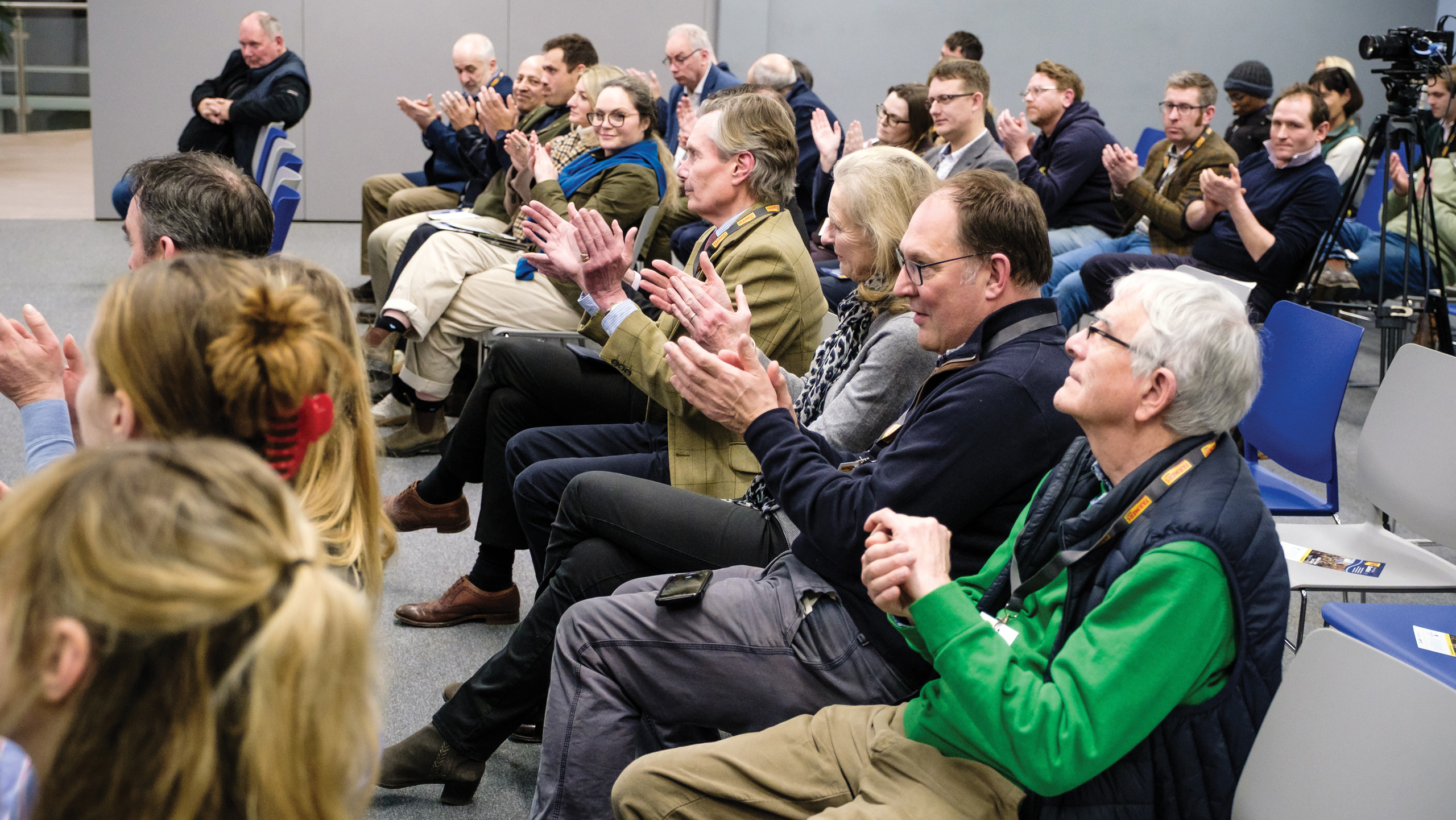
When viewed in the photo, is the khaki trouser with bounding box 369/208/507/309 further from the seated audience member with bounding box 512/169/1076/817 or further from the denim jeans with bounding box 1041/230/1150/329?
the seated audience member with bounding box 512/169/1076/817

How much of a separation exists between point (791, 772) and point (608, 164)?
2805mm

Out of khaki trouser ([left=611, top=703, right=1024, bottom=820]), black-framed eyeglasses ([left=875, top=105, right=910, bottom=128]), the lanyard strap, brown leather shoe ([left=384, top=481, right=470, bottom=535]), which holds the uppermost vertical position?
black-framed eyeglasses ([left=875, top=105, right=910, bottom=128])

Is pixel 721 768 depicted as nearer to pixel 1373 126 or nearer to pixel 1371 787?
pixel 1371 787

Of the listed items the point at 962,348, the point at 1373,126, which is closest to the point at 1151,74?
the point at 1373,126

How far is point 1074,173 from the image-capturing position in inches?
196

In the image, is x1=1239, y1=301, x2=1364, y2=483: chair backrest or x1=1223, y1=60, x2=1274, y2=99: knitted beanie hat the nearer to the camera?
x1=1239, y1=301, x2=1364, y2=483: chair backrest

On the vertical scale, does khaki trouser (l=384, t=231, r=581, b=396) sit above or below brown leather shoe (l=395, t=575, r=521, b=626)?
above

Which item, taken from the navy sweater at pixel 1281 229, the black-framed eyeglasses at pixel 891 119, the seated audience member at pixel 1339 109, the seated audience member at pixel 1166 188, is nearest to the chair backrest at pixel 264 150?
the black-framed eyeglasses at pixel 891 119

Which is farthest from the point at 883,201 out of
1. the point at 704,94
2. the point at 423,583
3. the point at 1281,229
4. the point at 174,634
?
the point at 704,94

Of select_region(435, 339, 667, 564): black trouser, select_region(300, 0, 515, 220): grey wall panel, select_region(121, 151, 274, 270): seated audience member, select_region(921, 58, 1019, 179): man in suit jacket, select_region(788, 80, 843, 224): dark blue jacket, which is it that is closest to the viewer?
select_region(121, 151, 274, 270): seated audience member

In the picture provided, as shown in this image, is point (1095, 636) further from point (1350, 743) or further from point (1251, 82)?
point (1251, 82)

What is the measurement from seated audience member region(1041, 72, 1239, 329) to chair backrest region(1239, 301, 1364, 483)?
5.78ft

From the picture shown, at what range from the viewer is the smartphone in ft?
5.53

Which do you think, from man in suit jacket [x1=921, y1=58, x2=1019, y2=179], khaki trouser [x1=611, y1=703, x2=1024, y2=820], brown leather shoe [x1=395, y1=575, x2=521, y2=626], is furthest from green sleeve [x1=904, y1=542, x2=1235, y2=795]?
man in suit jacket [x1=921, y1=58, x2=1019, y2=179]
